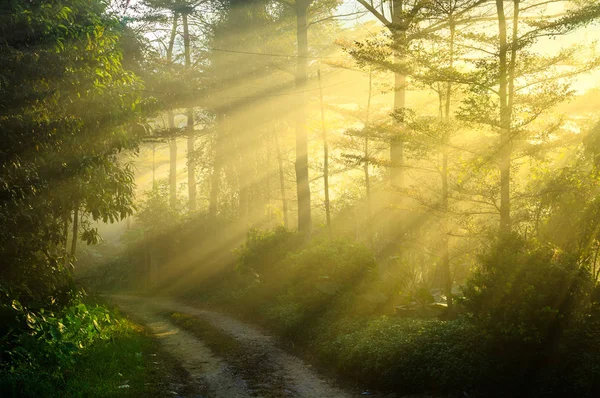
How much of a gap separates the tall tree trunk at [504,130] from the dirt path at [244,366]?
5550mm

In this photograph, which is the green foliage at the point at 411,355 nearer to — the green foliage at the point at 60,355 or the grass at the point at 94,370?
the grass at the point at 94,370

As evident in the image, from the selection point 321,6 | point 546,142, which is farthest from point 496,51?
point 321,6

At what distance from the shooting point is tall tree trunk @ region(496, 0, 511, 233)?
12273 mm

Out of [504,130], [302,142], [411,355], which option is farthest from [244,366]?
[302,142]

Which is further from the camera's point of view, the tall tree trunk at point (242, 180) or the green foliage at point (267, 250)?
the tall tree trunk at point (242, 180)

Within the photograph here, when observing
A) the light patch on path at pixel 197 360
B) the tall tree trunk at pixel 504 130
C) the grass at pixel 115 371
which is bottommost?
the light patch on path at pixel 197 360

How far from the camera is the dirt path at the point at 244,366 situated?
Result: 10.1 m

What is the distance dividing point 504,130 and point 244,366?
26.3 ft

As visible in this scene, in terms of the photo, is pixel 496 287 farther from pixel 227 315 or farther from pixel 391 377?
pixel 227 315

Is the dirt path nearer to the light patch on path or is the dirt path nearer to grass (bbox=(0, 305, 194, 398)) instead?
the light patch on path

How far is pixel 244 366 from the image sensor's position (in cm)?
1195

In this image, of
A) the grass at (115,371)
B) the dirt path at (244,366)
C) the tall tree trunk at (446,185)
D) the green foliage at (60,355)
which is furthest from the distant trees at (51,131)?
the tall tree trunk at (446,185)

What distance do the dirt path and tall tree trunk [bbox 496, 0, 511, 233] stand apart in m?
5.55

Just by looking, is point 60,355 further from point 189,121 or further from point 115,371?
point 189,121
